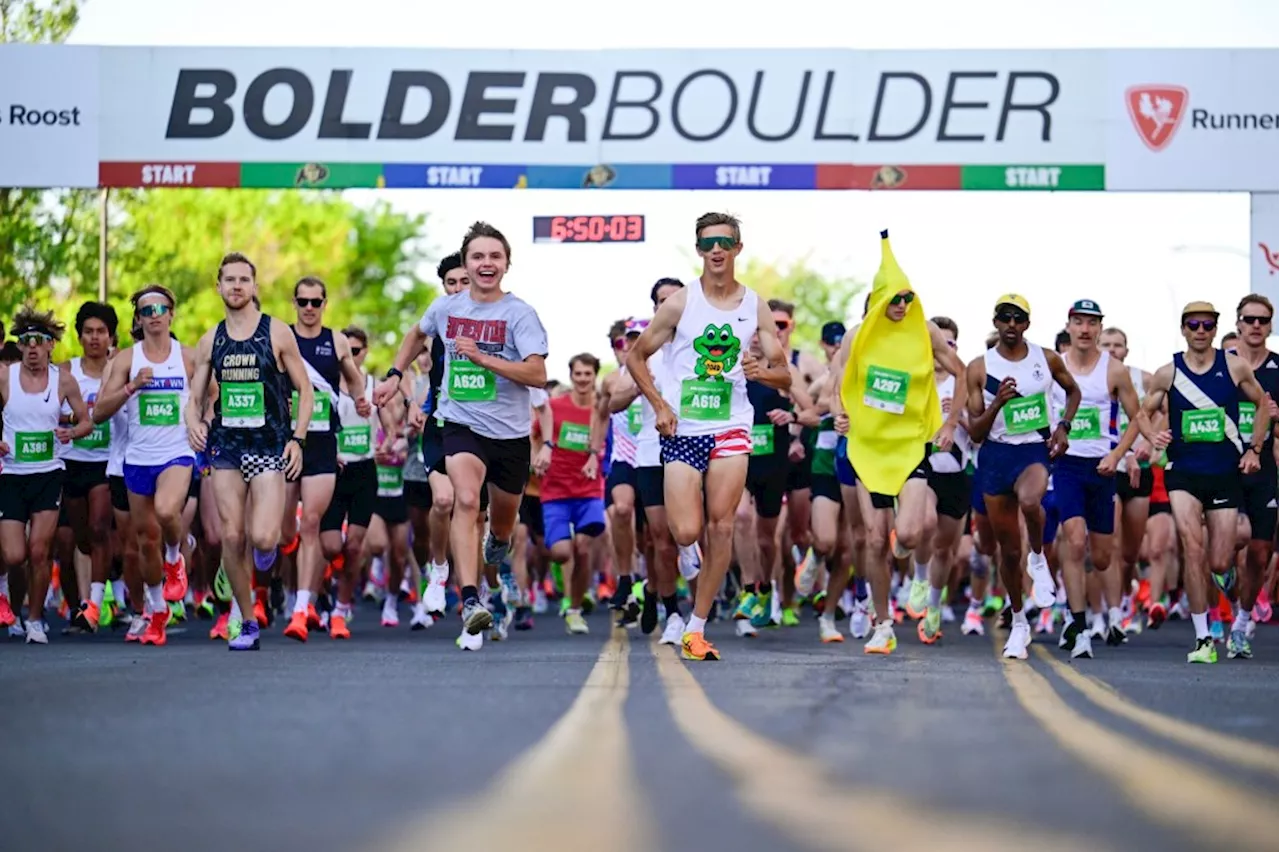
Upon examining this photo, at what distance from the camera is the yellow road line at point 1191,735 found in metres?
6.85

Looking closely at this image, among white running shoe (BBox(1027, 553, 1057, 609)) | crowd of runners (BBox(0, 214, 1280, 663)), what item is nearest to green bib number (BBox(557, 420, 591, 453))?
crowd of runners (BBox(0, 214, 1280, 663))

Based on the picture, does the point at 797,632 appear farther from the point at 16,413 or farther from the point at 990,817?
the point at 990,817

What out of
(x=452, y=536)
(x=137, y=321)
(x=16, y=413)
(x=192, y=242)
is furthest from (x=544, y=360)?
(x=192, y=242)

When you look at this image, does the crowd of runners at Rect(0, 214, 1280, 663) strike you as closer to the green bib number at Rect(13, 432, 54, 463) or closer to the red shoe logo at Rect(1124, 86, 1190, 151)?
the green bib number at Rect(13, 432, 54, 463)

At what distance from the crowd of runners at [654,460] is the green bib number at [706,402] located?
15 millimetres

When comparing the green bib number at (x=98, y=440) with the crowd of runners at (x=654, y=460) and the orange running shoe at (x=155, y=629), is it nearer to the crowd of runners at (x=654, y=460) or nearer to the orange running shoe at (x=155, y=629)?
the crowd of runners at (x=654, y=460)

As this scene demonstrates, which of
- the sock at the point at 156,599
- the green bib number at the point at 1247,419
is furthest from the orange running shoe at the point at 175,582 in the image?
the green bib number at the point at 1247,419

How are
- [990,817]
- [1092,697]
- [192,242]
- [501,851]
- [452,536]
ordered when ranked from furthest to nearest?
[192,242] → [452,536] → [1092,697] → [990,817] → [501,851]

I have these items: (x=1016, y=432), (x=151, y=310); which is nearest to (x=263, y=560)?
(x=151, y=310)

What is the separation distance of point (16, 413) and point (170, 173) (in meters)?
10.1

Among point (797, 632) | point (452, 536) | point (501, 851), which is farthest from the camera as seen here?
point (797, 632)

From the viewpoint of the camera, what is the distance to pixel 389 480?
59.6 feet

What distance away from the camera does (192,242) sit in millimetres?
67375

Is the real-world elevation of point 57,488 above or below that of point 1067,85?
below
